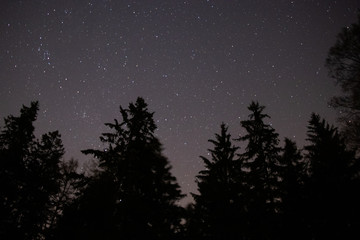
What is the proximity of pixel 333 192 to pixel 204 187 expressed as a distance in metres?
8.03

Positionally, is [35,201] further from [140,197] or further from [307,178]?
[307,178]

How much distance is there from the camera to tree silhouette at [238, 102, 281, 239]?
1485cm

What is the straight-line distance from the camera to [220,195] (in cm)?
1527

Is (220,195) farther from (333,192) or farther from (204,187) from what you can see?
(333,192)

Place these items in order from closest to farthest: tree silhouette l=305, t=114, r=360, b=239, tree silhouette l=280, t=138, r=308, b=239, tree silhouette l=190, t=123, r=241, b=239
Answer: tree silhouette l=305, t=114, r=360, b=239 → tree silhouette l=280, t=138, r=308, b=239 → tree silhouette l=190, t=123, r=241, b=239

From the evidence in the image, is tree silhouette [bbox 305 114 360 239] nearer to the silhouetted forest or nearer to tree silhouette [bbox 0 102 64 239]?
the silhouetted forest

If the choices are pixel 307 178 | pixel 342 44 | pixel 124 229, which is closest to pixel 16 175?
pixel 124 229

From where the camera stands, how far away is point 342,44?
1086 centimetres

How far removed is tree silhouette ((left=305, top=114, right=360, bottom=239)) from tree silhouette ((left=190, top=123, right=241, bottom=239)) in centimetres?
488

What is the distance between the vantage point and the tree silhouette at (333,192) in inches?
397

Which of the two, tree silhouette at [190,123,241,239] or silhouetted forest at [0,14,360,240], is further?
tree silhouette at [190,123,241,239]

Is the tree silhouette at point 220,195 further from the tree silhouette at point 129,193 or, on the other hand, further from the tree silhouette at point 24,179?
the tree silhouette at point 24,179

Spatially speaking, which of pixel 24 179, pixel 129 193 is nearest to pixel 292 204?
pixel 129 193

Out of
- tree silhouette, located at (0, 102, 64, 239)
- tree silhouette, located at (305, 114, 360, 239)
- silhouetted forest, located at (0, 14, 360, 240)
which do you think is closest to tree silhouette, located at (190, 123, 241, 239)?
silhouetted forest, located at (0, 14, 360, 240)
